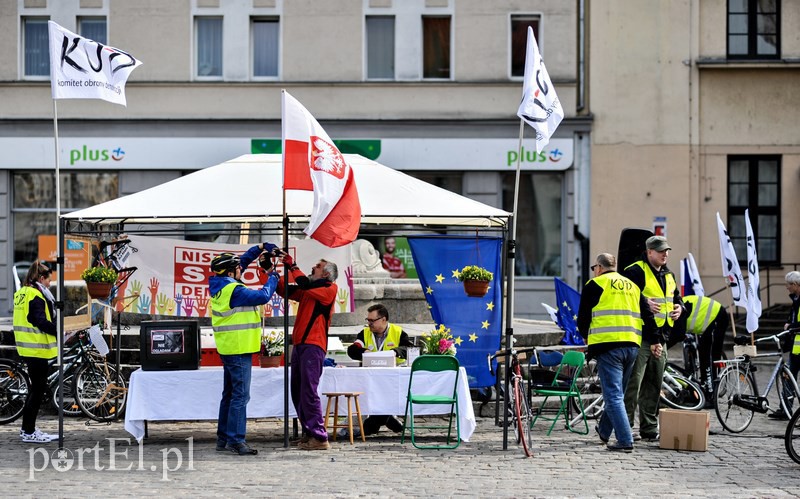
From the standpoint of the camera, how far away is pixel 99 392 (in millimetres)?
13008

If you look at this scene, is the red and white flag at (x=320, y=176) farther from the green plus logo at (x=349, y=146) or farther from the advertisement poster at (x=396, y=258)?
the green plus logo at (x=349, y=146)

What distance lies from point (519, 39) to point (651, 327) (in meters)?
15.1

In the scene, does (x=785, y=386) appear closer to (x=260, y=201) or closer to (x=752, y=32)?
(x=260, y=201)

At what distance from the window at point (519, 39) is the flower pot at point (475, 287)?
45.1 ft

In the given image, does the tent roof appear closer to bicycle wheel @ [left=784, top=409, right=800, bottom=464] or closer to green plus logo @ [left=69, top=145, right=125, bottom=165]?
bicycle wheel @ [left=784, top=409, right=800, bottom=464]

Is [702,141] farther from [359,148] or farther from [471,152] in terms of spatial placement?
[359,148]

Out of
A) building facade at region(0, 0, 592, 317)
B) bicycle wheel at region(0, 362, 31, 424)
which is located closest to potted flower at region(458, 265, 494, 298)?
bicycle wheel at region(0, 362, 31, 424)

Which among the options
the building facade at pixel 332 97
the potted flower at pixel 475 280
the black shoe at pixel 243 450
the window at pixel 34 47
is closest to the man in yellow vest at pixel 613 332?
the potted flower at pixel 475 280

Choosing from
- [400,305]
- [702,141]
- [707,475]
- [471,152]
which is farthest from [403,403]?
[702,141]

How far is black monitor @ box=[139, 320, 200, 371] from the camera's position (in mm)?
11156

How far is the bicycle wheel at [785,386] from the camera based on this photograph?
1266 cm

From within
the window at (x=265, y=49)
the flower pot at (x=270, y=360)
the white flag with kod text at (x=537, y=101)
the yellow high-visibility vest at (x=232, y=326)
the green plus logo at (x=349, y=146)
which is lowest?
the flower pot at (x=270, y=360)

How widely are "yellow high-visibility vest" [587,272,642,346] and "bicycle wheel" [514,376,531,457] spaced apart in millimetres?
843

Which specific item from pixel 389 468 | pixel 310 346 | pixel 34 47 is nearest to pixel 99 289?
pixel 310 346
